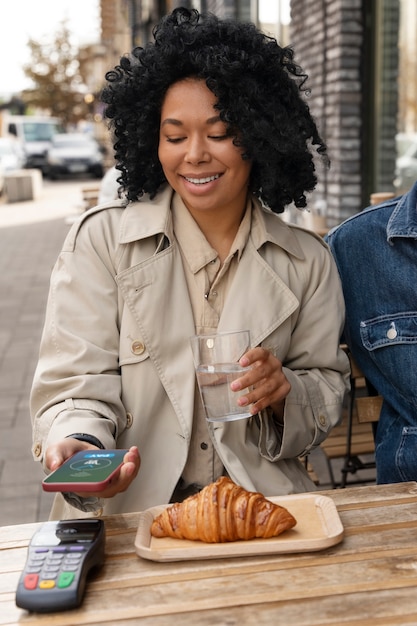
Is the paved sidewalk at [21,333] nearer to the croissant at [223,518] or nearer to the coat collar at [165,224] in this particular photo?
the coat collar at [165,224]

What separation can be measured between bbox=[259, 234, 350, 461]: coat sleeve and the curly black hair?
24cm

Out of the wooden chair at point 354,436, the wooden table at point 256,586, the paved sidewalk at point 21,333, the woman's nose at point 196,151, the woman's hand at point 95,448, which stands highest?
the woman's nose at point 196,151

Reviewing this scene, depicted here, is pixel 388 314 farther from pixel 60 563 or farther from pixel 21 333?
pixel 21 333

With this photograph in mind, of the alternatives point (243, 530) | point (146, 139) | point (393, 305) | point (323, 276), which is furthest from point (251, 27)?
point (243, 530)

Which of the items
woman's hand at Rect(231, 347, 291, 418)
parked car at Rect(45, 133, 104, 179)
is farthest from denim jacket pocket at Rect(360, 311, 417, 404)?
parked car at Rect(45, 133, 104, 179)

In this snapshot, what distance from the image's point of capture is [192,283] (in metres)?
2.14

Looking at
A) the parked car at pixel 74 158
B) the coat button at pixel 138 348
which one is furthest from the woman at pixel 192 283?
the parked car at pixel 74 158

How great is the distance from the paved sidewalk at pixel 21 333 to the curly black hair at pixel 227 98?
2090 millimetres

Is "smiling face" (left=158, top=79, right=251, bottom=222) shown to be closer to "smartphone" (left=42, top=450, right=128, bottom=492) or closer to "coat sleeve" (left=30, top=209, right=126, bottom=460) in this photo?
"coat sleeve" (left=30, top=209, right=126, bottom=460)

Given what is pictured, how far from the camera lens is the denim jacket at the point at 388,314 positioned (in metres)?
2.28

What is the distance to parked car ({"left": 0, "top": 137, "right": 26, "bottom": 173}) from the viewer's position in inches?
922

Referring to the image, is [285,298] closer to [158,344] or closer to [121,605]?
[158,344]

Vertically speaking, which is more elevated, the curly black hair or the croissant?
the curly black hair

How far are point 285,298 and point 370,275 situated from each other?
1.20ft
